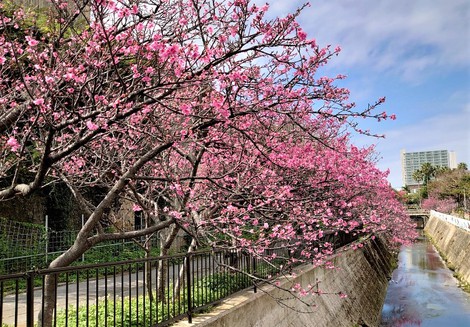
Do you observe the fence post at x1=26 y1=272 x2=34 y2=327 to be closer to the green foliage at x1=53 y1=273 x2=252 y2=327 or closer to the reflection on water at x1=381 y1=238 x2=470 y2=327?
the green foliage at x1=53 y1=273 x2=252 y2=327

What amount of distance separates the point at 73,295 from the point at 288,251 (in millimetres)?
6195

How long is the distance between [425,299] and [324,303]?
43.2 ft

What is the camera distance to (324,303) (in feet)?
39.3

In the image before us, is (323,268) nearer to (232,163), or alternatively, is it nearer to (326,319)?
(326,319)

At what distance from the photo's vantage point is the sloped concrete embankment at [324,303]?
24.0ft

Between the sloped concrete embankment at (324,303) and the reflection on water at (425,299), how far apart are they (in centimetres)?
77

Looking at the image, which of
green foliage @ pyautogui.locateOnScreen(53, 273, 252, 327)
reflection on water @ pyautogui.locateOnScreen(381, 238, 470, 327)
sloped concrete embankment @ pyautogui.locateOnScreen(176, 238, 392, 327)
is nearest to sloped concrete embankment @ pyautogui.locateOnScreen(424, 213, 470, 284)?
reflection on water @ pyautogui.locateOnScreen(381, 238, 470, 327)

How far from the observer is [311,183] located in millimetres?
10297

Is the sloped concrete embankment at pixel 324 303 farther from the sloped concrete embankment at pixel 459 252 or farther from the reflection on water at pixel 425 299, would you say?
the sloped concrete embankment at pixel 459 252

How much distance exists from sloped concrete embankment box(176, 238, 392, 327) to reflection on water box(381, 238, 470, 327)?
2.54 feet

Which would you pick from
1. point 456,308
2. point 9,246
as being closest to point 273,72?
point 9,246

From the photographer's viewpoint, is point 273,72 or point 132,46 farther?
point 273,72

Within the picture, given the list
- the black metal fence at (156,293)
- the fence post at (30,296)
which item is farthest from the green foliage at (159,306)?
the fence post at (30,296)

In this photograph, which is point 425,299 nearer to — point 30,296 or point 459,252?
point 459,252
